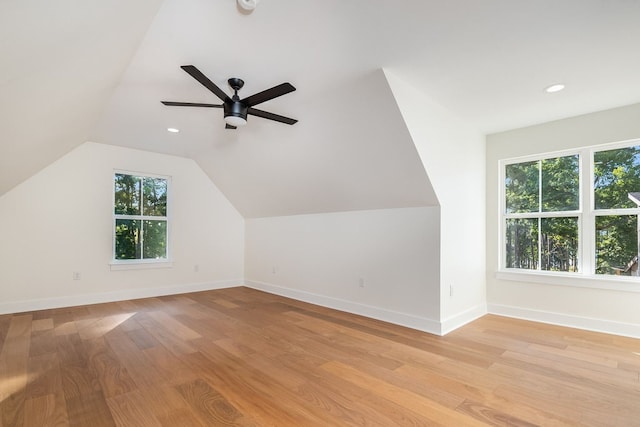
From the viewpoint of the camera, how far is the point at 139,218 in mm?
5223

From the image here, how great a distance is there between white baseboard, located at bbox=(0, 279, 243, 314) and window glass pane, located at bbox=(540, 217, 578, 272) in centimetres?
508

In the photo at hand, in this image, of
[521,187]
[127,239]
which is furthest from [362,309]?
[127,239]

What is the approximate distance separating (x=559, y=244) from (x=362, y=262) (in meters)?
2.35

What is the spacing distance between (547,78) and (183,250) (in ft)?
18.1

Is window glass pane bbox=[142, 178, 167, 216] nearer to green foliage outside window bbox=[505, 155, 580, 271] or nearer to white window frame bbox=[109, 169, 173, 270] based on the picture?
white window frame bbox=[109, 169, 173, 270]

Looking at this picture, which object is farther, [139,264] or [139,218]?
[139,218]

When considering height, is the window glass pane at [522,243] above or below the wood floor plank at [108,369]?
above

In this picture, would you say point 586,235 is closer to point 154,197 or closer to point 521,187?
point 521,187

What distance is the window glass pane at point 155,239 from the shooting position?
5297 mm

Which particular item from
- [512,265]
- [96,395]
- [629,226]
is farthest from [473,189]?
[96,395]

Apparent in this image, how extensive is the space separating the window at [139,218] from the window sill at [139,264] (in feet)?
0.29

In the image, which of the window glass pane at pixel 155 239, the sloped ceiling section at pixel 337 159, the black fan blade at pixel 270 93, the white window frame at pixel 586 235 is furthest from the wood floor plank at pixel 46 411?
the white window frame at pixel 586 235

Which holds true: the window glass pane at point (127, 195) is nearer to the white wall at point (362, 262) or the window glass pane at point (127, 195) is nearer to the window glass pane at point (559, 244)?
the white wall at point (362, 262)

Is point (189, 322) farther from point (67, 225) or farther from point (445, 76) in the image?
point (445, 76)
